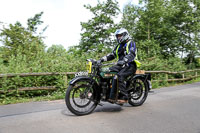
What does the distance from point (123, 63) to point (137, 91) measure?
1292mm

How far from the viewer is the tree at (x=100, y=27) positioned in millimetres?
27984

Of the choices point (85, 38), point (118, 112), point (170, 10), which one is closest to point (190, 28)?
point (170, 10)

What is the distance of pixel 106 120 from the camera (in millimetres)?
4062

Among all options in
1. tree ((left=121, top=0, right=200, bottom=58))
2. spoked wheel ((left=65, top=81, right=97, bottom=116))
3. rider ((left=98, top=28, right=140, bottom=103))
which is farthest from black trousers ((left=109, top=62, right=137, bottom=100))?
tree ((left=121, top=0, right=200, bottom=58))

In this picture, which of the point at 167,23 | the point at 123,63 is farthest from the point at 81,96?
the point at 167,23

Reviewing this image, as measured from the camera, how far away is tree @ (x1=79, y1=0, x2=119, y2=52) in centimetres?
2798

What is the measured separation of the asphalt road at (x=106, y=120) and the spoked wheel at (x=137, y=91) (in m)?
0.29

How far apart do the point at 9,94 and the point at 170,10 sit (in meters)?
26.0

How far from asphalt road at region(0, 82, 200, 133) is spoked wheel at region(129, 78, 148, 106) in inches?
11.3

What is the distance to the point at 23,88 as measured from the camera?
6.51 meters

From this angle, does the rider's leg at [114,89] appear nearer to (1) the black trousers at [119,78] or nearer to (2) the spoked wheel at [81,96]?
(1) the black trousers at [119,78]

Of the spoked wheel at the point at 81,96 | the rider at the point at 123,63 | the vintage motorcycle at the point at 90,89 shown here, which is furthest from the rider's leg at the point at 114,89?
the spoked wheel at the point at 81,96

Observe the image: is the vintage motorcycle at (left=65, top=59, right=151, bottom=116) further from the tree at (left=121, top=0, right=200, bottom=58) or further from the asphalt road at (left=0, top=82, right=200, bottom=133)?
the tree at (left=121, top=0, right=200, bottom=58)

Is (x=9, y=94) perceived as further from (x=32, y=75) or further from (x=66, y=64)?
(x=66, y=64)
